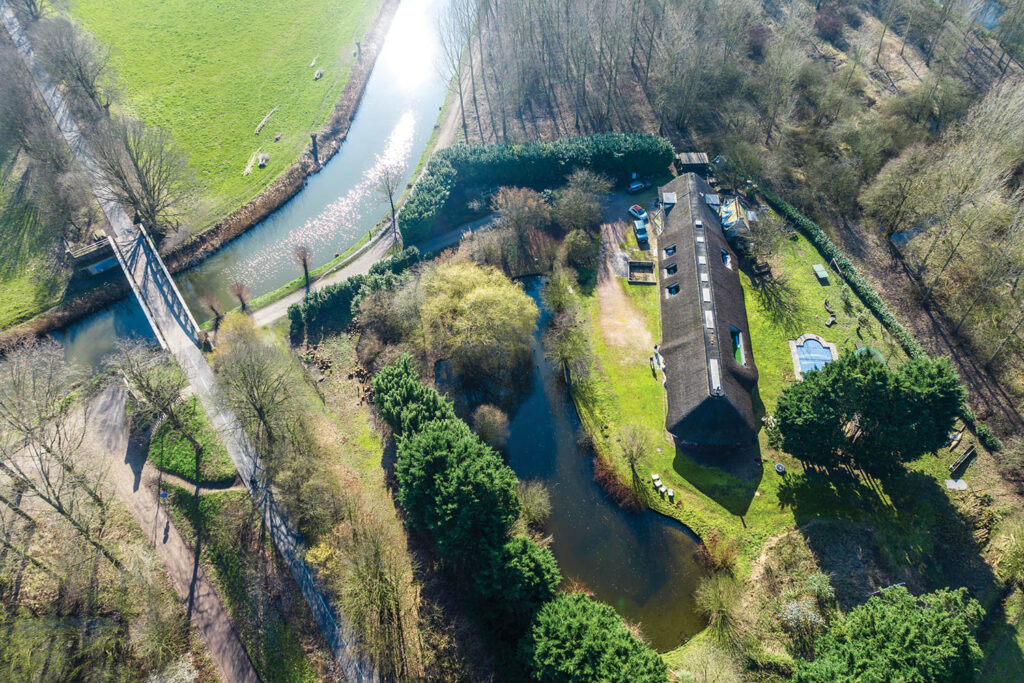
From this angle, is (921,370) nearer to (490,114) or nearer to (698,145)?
(698,145)

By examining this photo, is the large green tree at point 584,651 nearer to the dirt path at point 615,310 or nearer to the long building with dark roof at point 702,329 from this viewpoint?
the long building with dark roof at point 702,329

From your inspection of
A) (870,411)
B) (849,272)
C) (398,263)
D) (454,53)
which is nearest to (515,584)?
(870,411)

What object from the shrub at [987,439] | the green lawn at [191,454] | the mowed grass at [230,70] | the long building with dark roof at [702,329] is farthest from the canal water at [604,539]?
the mowed grass at [230,70]

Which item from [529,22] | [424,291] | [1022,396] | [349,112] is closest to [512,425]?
[424,291]

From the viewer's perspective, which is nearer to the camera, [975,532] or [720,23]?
[975,532]

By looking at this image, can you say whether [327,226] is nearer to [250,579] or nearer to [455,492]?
[250,579]
